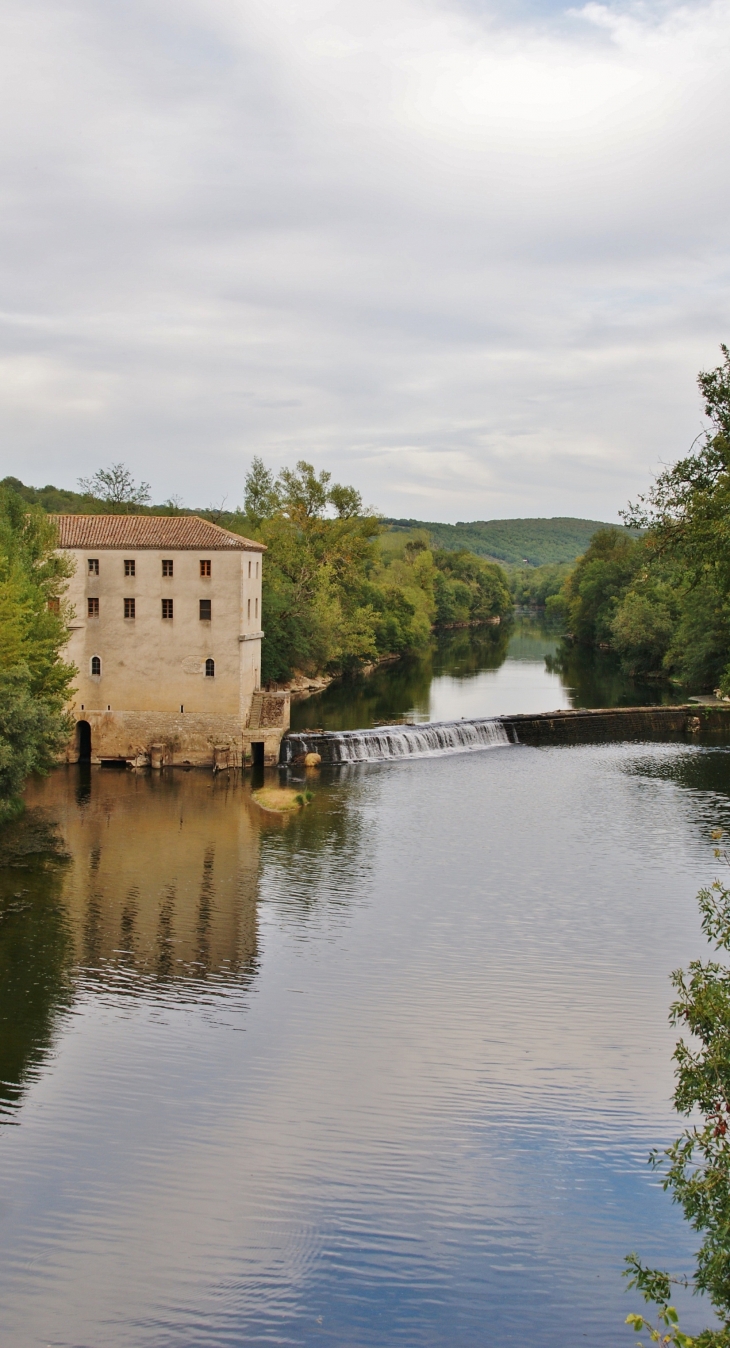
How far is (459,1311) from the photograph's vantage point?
1031 centimetres

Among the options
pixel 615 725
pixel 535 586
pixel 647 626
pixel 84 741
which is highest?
pixel 535 586

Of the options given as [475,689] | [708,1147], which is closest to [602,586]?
[475,689]

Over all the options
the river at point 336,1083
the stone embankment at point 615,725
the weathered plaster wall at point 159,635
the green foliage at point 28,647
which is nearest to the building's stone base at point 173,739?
the weathered plaster wall at point 159,635

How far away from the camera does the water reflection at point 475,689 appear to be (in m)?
48.1

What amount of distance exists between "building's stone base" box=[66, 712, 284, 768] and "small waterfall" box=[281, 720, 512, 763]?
1.46 m

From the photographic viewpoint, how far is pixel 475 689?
58781 mm

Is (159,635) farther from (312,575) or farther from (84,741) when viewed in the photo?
(312,575)

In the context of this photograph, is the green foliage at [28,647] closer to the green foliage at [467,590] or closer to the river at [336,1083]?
the river at [336,1083]

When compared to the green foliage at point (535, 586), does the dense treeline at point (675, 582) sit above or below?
below

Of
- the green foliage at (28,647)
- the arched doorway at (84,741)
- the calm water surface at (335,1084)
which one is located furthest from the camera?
the arched doorway at (84,741)

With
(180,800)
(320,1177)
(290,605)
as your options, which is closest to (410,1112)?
(320,1177)

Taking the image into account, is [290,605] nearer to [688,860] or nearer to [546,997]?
[688,860]

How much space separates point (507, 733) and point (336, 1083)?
28207 mm

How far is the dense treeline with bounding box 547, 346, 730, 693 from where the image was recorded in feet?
45.7
